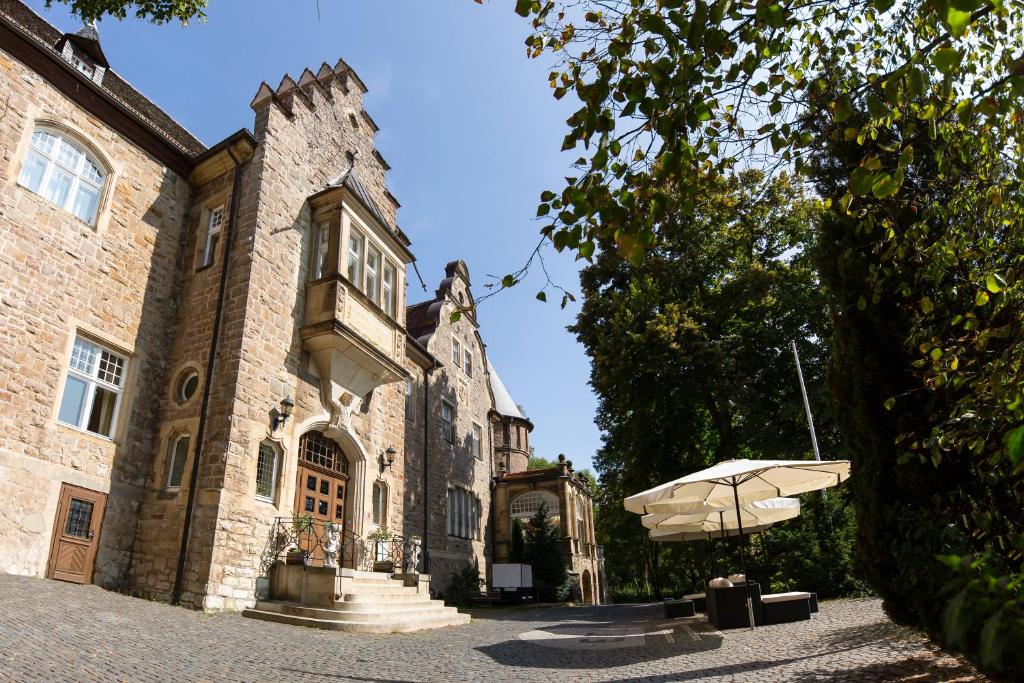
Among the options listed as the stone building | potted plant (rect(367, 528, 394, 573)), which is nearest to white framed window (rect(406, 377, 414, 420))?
the stone building

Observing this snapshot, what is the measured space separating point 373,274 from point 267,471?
5975 millimetres

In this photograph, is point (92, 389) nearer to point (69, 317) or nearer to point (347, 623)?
point (69, 317)

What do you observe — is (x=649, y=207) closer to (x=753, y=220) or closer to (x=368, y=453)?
(x=368, y=453)

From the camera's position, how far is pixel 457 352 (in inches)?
1021

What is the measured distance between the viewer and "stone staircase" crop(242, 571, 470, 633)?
10.1 meters

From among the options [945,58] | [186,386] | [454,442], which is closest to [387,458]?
[186,386]

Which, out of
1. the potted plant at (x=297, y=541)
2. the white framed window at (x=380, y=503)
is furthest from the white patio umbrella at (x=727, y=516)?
the white framed window at (x=380, y=503)

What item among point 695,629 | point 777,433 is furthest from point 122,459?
point 777,433

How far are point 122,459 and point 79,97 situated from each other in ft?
23.1

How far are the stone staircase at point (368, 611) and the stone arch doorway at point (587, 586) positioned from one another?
17.3 meters

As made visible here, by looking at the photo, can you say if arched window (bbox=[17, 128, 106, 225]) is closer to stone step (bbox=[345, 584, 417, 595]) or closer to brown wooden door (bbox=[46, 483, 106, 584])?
brown wooden door (bbox=[46, 483, 106, 584])

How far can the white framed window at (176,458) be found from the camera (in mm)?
11641

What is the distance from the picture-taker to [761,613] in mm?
10047

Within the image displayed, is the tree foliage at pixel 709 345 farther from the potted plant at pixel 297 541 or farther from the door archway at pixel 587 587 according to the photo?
the potted plant at pixel 297 541
